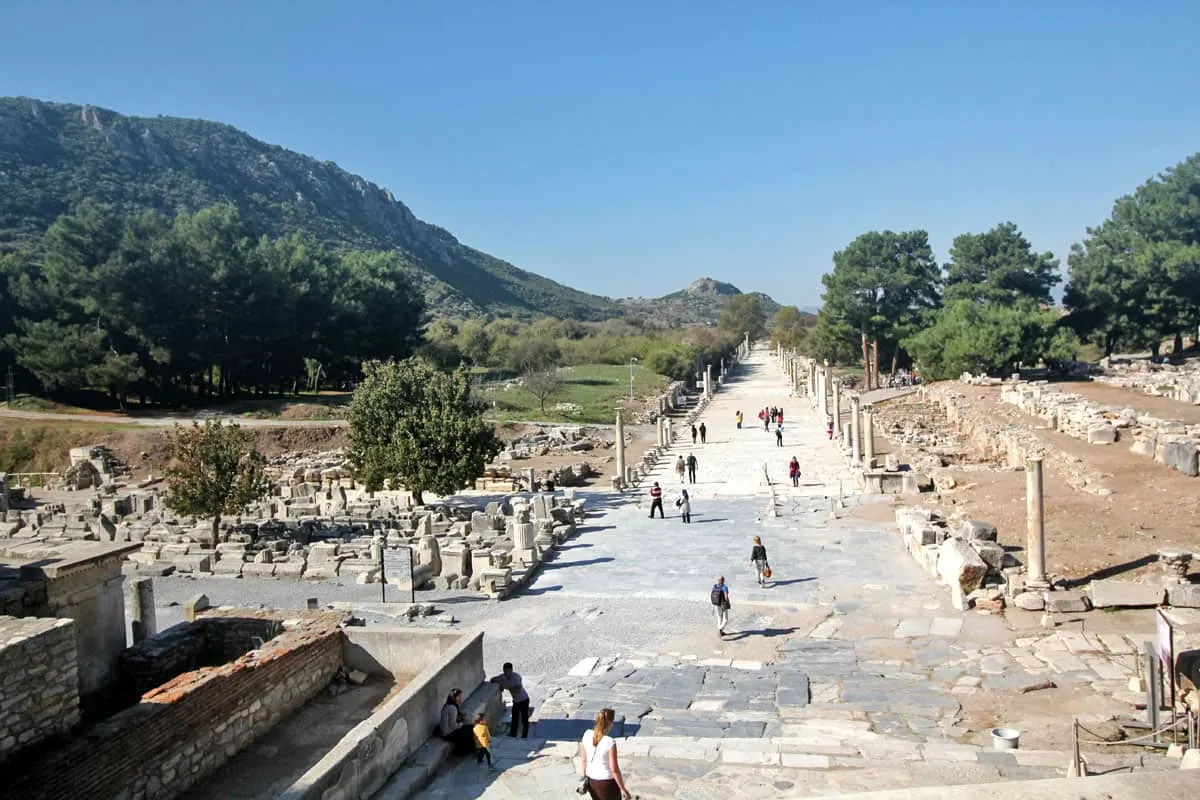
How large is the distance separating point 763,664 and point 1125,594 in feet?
20.3

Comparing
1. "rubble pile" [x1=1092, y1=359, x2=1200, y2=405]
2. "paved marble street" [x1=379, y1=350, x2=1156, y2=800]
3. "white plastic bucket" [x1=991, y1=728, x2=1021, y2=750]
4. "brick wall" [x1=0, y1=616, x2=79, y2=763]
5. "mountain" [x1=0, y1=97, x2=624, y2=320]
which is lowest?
"paved marble street" [x1=379, y1=350, x2=1156, y2=800]

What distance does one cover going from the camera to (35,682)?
8.00 m

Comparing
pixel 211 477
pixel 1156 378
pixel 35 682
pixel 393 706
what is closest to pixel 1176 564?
pixel 393 706

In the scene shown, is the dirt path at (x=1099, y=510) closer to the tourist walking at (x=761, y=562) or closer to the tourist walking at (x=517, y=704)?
the tourist walking at (x=761, y=562)

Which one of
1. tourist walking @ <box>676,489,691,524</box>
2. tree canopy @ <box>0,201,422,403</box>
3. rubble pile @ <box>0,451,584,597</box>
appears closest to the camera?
rubble pile @ <box>0,451,584,597</box>

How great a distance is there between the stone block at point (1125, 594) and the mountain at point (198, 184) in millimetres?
95503

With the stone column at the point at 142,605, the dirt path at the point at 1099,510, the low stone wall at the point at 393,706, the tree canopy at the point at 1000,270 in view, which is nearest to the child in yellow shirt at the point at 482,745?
the low stone wall at the point at 393,706

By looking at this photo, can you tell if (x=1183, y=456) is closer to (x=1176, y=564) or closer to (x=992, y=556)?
(x=1176, y=564)

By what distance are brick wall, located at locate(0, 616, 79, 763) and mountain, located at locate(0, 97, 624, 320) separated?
93.5 m

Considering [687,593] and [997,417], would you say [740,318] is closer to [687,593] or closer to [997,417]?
[997,417]

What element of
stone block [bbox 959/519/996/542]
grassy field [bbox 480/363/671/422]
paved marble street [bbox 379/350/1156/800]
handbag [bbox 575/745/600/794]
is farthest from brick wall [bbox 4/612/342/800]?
grassy field [bbox 480/363/671/422]

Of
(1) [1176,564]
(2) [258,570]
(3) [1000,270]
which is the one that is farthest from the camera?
(3) [1000,270]

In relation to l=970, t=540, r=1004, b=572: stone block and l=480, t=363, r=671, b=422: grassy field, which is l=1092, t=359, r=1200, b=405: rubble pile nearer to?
l=970, t=540, r=1004, b=572: stone block

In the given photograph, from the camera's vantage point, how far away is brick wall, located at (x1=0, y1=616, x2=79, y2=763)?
25.4ft
